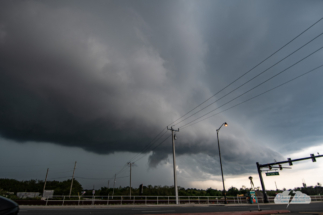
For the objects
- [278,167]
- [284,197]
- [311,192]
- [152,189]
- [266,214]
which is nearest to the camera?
[266,214]

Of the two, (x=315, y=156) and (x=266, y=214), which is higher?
(x=315, y=156)

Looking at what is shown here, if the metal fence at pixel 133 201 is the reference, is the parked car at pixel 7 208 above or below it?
above

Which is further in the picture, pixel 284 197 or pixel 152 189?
pixel 152 189

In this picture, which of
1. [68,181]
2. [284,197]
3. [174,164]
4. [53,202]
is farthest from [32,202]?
[68,181]

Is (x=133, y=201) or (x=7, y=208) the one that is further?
(x=133, y=201)

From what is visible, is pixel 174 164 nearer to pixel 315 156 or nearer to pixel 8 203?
pixel 315 156

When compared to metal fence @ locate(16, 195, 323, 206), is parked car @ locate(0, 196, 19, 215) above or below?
above

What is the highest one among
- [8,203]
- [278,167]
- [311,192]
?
[278,167]

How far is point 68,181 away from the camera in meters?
108

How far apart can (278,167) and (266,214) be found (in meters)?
23.7

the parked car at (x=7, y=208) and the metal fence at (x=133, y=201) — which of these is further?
the metal fence at (x=133, y=201)

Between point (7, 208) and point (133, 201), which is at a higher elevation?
point (7, 208)

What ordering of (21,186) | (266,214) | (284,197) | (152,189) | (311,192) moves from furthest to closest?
(21,186), (311,192), (152,189), (284,197), (266,214)

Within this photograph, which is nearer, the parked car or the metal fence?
the parked car
